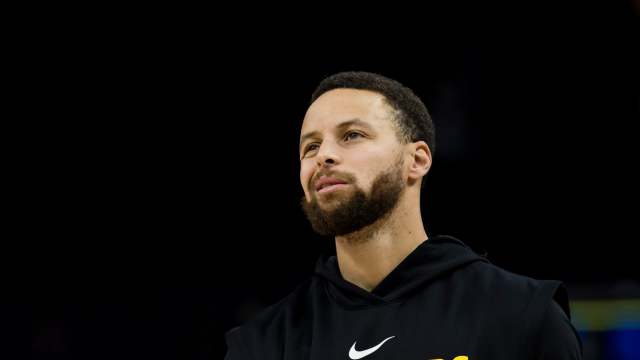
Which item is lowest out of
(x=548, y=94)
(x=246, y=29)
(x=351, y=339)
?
(x=351, y=339)

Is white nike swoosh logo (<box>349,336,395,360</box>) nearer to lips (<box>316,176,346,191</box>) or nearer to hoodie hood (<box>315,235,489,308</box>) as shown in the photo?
hoodie hood (<box>315,235,489,308</box>)

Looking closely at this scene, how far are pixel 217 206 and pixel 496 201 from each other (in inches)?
110

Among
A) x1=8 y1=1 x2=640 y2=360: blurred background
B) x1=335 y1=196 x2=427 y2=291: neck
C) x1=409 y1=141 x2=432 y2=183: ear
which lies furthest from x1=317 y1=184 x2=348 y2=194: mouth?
x1=8 y1=1 x2=640 y2=360: blurred background

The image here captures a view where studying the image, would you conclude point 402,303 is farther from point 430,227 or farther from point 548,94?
point 548,94

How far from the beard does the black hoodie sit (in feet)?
0.56

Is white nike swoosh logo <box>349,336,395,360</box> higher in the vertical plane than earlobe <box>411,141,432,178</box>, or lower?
lower

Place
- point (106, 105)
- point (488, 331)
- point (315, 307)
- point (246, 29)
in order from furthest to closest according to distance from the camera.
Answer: point (106, 105) < point (246, 29) < point (315, 307) < point (488, 331)

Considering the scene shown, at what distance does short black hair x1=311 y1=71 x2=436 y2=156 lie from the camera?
8.24 feet

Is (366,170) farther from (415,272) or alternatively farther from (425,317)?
(425,317)

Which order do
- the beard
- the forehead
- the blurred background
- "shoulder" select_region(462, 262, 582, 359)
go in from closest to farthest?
"shoulder" select_region(462, 262, 582, 359) → the beard → the forehead → the blurred background

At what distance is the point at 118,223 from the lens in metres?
8.52

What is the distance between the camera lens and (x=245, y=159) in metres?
8.39

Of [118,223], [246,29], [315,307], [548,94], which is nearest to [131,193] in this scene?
[118,223]

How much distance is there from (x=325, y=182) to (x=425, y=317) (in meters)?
0.47
